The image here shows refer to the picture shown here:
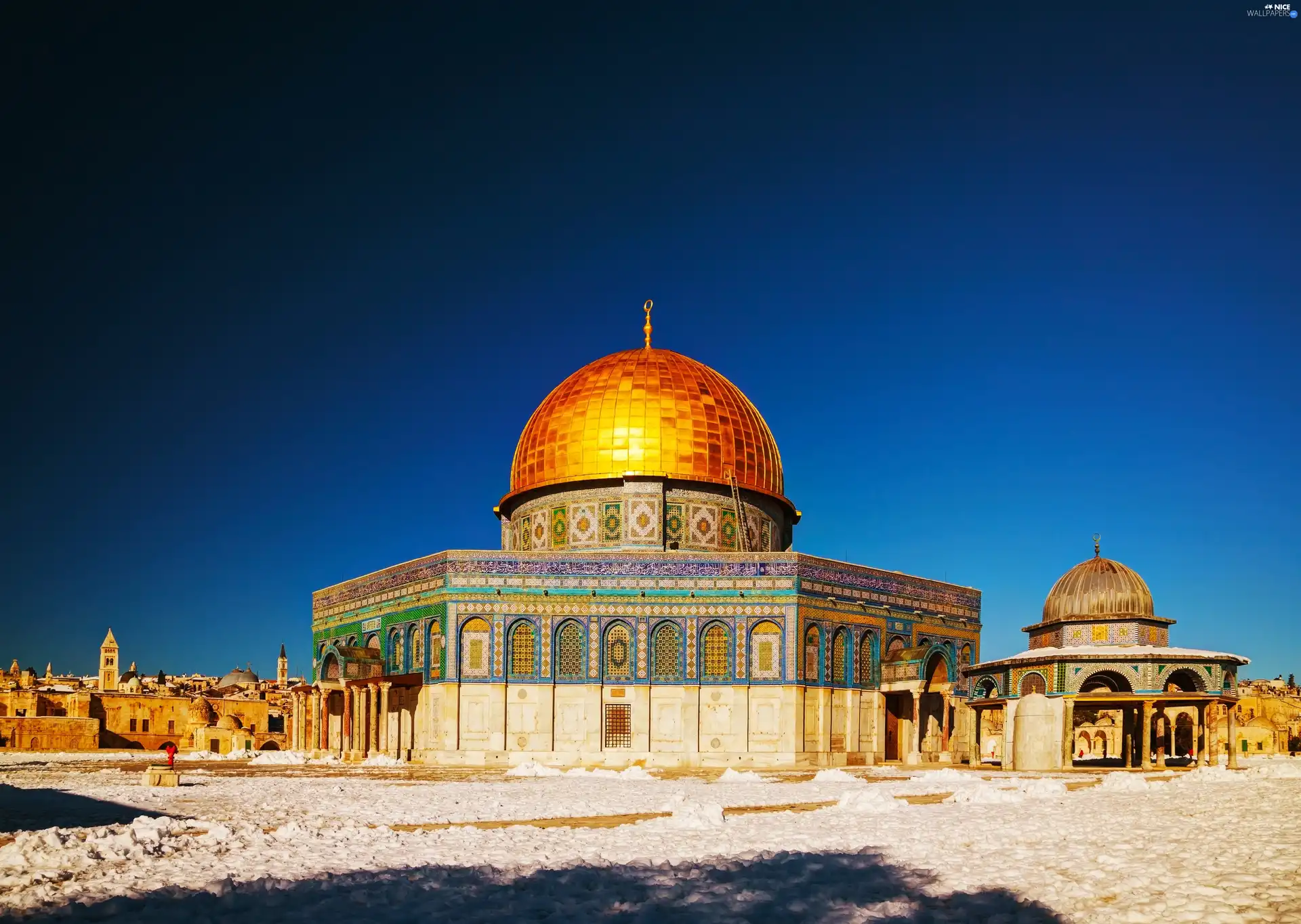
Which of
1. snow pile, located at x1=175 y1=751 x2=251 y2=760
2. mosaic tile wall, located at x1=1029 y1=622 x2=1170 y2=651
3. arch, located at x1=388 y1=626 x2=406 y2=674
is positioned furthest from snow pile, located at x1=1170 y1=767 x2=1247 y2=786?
snow pile, located at x1=175 y1=751 x2=251 y2=760

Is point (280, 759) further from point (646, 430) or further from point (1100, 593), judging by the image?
point (1100, 593)

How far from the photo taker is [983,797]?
63.9 feet

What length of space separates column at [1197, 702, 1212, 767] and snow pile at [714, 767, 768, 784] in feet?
38.9

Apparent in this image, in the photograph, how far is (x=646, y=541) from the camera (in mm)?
38875

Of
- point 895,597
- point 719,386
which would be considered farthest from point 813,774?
point 719,386

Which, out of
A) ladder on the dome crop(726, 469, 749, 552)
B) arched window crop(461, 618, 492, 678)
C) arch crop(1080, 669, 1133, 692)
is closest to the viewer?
arch crop(1080, 669, 1133, 692)

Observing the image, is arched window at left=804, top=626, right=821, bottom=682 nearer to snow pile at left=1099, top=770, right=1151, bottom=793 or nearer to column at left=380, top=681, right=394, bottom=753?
column at left=380, top=681, right=394, bottom=753

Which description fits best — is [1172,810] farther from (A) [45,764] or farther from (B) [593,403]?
(A) [45,764]

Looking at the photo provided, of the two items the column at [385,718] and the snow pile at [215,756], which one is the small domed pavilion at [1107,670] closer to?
the column at [385,718]

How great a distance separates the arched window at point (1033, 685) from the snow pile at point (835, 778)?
22.4ft

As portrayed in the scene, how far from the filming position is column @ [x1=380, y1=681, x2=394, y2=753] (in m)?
37.2

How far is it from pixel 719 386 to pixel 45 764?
76.2 ft

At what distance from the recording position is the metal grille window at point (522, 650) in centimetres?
3534

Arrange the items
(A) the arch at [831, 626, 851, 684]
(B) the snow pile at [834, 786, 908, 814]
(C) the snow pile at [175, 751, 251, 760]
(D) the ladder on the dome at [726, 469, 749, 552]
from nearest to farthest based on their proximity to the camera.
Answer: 1. (B) the snow pile at [834, 786, 908, 814]
2. (A) the arch at [831, 626, 851, 684]
3. (C) the snow pile at [175, 751, 251, 760]
4. (D) the ladder on the dome at [726, 469, 749, 552]
